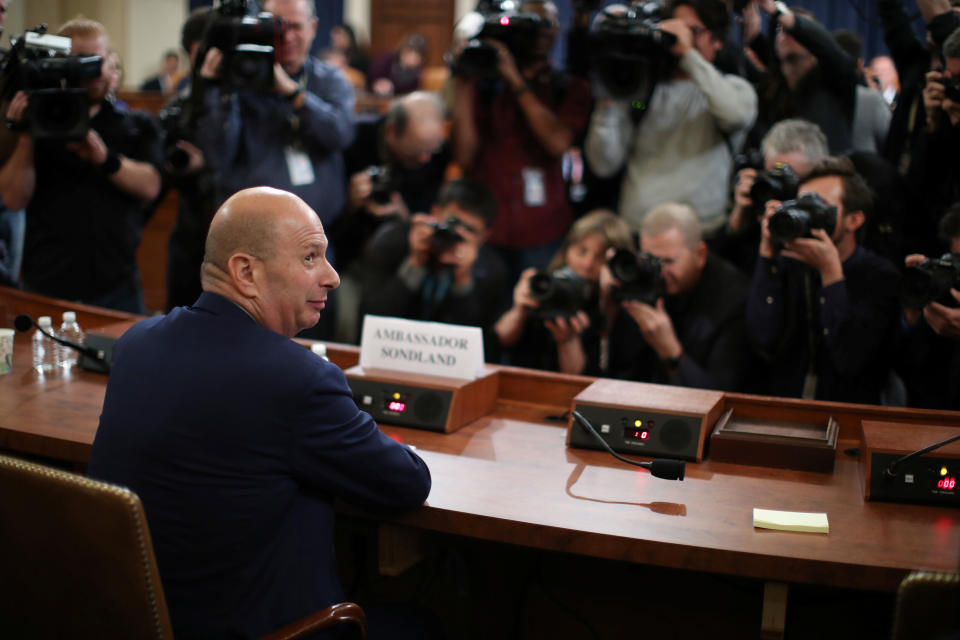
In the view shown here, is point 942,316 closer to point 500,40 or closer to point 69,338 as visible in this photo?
point 500,40

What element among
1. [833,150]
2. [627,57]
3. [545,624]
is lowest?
[545,624]

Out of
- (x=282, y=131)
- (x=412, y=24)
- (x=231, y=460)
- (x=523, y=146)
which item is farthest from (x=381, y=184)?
(x=412, y=24)

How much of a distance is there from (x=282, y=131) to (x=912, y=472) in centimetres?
233

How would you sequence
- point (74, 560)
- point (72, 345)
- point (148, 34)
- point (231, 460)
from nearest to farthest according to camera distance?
point (74, 560) < point (231, 460) < point (72, 345) < point (148, 34)

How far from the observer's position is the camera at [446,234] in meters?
2.97

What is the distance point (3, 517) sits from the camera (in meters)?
1.29

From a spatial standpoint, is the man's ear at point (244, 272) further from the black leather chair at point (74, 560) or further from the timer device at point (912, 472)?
the timer device at point (912, 472)

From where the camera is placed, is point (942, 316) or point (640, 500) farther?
point (942, 316)

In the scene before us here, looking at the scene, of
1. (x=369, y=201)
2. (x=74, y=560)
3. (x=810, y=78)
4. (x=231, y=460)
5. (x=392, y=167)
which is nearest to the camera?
(x=74, y=560)

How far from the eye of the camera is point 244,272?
4.95ft

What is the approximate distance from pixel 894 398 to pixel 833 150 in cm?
78

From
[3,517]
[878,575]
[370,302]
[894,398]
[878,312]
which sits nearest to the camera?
[3,517]

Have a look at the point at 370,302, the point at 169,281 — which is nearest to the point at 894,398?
the point at 370,302

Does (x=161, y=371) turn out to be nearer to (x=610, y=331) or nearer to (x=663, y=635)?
(x=663, y=635)
